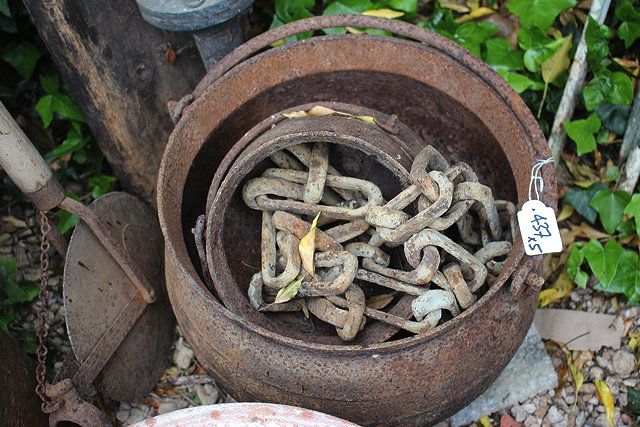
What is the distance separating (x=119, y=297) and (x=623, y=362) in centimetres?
165

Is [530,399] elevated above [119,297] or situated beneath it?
situated beneath

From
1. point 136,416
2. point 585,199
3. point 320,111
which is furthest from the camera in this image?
point 585,199

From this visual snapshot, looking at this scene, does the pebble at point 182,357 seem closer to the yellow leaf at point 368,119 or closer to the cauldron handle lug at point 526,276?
the yellow leaf at point 368,119

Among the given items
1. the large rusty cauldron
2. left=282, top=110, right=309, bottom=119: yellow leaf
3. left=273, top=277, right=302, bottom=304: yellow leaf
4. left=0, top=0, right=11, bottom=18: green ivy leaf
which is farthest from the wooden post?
left=273, top=277, right=302, bottom=304: yellow leaf

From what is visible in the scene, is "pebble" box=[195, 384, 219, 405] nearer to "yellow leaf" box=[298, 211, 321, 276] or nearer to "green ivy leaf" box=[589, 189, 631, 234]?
"yellow leaf" box=[298, 211, 321, 276]

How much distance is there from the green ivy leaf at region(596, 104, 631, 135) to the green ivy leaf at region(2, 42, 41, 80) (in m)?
2.10

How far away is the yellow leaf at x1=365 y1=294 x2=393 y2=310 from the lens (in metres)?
1.75

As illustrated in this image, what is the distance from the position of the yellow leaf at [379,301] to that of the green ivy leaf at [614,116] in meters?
1.16

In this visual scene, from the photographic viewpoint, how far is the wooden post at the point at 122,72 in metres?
1.98

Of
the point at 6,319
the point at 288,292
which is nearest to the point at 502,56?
the point at 288,292

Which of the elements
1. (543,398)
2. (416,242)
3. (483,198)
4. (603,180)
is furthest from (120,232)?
(603,180)

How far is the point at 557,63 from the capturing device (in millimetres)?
2322

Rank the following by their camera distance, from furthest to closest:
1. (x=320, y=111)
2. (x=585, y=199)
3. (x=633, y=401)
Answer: (x=585, y=199) → (x=633, y=401) → (x=320, y=111)

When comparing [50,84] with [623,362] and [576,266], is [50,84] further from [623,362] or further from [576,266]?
[623,362]
